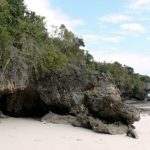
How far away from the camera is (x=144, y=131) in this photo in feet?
56.4

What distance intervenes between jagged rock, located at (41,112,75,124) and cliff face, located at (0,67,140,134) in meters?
0.25

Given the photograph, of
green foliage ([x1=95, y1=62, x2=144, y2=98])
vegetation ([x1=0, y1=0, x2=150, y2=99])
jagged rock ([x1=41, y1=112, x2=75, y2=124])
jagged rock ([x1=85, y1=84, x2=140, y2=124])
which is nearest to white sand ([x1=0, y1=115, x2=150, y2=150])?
jagged rock ([x1=41, y1=112, x2=75, y2=124])

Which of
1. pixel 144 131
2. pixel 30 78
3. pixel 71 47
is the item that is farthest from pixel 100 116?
pixel 71 47

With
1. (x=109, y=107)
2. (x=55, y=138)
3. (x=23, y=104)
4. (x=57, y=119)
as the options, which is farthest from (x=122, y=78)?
(x=55, y=138)

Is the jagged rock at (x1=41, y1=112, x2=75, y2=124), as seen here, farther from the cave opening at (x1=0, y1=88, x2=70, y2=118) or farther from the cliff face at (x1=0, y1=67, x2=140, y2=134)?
the cave opening at (x1=0, y1=88, x2=70, y2=118)

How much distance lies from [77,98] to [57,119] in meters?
1.26

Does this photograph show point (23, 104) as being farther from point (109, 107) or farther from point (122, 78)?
point (122, 78)

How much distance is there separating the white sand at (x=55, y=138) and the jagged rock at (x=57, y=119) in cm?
44

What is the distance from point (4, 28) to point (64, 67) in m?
3.31

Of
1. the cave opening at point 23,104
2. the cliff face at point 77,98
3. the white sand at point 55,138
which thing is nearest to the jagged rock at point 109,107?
the cliff face at point 77,98

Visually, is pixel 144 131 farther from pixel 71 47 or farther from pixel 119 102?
pixel 71 47

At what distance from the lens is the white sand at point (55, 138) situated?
1227 cm

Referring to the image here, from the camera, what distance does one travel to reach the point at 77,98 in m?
16.5

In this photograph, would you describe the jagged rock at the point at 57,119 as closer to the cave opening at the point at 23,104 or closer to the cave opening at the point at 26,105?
the cave opening at the point at 26,105
